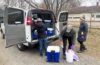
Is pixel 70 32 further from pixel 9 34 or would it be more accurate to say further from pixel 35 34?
pixel 9 34

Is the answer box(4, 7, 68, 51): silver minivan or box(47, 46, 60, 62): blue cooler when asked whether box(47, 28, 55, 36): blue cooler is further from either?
box(47, 46, 60, 62): blue cooler

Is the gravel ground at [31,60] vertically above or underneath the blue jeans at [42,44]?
underneath

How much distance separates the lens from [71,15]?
3083 cm

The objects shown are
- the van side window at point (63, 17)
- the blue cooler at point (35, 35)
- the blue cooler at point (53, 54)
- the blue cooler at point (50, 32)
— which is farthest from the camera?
the van side window at point (63, 17)

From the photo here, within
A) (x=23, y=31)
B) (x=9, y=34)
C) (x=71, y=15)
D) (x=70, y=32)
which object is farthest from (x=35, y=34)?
(x=71, y=15)

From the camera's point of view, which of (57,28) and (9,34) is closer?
(9,34)

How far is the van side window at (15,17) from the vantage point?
6.67m

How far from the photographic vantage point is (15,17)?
22.8 ft

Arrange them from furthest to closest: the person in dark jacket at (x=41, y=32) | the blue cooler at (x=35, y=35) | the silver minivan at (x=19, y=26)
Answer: the blue cooler at (x=35, y=35) < the person in dark jacket at (x=41, y=32) < the silver minivan at (x=19, y=26)

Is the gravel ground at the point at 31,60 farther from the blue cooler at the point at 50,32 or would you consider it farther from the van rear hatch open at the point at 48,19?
the van rear hatch open at the point at 48,19

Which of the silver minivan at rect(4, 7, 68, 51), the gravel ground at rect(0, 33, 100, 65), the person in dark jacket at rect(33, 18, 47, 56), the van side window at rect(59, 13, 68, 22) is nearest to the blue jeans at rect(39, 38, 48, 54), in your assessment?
the person in dark jacket at rect(33, 18, 47, 56)

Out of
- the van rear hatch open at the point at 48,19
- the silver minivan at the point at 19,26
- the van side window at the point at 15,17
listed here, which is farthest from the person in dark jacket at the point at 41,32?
the van rear hatch open at the point at 48,19

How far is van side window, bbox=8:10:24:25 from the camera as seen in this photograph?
667cm

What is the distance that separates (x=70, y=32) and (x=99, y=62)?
5.33 ft
